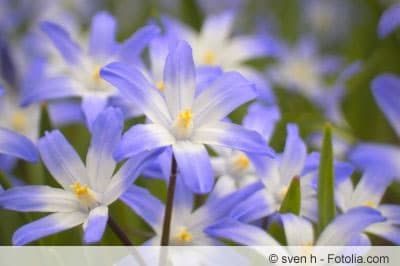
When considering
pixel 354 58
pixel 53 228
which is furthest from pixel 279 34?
pixel 53 228

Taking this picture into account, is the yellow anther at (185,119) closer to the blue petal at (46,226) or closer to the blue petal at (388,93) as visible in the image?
the blue petal at (46,226)

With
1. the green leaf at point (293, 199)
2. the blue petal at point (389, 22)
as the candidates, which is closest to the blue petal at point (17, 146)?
the green leaf at point (293, 199)

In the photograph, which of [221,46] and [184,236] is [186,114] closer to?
[184,236]

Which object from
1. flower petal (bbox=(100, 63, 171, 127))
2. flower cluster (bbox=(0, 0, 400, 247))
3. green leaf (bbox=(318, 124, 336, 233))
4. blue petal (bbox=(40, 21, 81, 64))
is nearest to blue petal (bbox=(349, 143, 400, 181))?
flower cluster (bbox=(0, 0, 400, 247))

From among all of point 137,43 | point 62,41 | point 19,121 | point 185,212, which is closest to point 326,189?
point 185,212

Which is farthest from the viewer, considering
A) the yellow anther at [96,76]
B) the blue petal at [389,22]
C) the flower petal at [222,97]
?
the blue petal at [389,22]

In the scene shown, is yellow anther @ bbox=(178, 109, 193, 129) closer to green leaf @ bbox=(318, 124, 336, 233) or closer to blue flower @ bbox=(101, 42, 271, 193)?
blue flower @ bbox=(101, 42, 271, 193)
